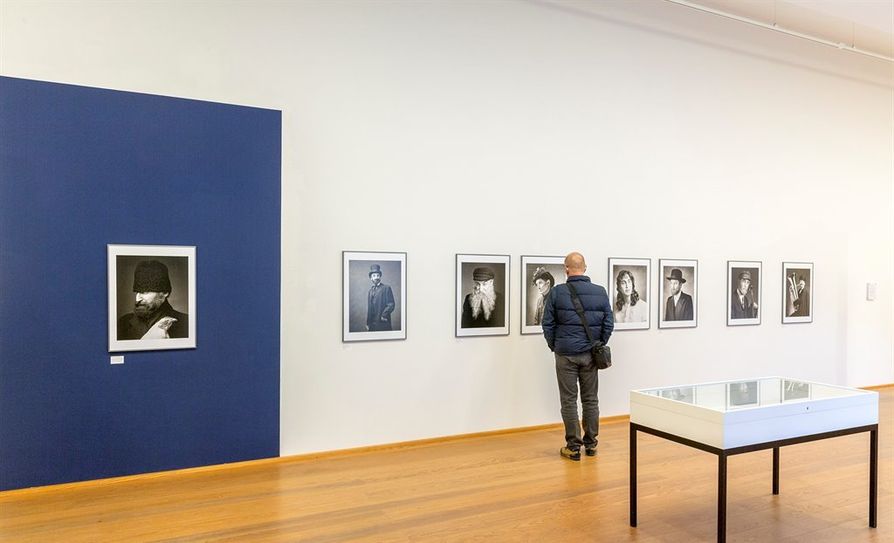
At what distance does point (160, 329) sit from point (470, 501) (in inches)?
152

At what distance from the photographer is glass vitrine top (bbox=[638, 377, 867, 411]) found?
18.6 ft

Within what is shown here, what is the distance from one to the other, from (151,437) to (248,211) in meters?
2.74

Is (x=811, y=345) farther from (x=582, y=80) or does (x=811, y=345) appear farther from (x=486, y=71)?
(x=486, y=71)

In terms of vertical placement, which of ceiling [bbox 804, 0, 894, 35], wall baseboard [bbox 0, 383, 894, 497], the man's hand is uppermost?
ceiling [bbox 804, 0, 894, 35]

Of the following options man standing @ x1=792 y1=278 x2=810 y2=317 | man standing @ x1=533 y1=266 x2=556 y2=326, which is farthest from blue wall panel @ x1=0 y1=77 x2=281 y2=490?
man standing @ x1=792 y1=278 x2=810 y2=317

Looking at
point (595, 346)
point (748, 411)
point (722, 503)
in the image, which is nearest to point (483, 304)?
point (595, 346)

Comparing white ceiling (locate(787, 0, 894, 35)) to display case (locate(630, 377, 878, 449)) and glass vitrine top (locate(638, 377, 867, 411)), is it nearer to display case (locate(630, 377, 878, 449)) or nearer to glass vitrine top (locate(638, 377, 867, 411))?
glass vitrine top (locate(638, 377, 867, 411))

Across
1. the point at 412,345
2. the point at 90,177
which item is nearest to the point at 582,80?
the point at 412,345

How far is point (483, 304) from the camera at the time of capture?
31.3ft

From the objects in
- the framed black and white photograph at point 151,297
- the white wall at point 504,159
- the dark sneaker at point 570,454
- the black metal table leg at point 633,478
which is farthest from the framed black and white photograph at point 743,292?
the framed black and white photograph at point 151,297

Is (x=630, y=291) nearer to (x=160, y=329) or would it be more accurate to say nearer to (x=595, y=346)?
(x=595, y=346)

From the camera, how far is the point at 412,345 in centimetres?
905

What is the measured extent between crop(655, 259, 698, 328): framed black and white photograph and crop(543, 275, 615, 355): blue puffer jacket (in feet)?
9.87

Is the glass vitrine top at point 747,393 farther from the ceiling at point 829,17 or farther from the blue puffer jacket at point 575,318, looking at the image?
the ceiling at point 829,17
